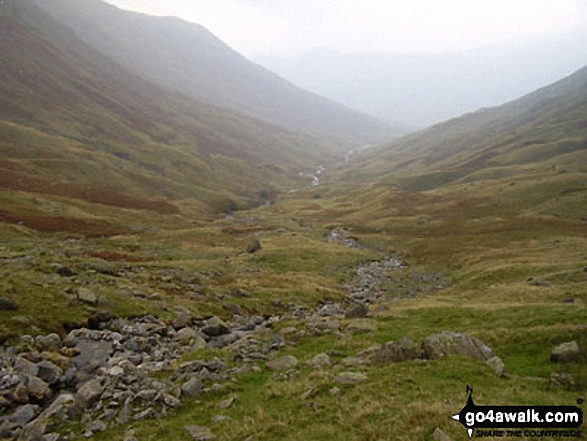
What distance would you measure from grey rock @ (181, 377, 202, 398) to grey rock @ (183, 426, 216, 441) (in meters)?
2.82

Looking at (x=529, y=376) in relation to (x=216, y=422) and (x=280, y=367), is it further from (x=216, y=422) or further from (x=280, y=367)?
(x=216, y=422)

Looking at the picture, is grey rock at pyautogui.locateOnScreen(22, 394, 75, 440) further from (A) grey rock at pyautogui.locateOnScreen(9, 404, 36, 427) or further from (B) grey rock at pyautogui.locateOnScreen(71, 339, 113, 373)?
(B) grey rock at pyautogui.locateOnScreen(71, 339, 113, 373)

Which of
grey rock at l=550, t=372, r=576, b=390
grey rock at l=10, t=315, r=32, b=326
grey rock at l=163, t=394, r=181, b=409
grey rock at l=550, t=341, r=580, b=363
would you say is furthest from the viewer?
grey rock at l=10, t=315, r=32, b=326

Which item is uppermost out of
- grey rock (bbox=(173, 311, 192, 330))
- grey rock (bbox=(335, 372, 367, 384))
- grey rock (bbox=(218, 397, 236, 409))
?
grey rock (bbox=(335, 372, 367, 384))

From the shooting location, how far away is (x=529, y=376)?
17641 mm

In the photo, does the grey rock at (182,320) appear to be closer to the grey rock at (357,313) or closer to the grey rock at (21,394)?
the grey rock at (21,394)

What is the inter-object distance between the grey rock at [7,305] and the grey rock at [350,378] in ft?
62.9

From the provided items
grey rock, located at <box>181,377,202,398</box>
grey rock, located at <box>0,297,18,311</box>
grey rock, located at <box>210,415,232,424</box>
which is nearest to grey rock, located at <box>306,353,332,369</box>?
grey rock, located at <box>181,377,202,398</box>

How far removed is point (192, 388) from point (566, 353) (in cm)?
1652

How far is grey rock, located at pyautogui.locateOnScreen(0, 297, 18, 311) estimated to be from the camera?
2350 cm

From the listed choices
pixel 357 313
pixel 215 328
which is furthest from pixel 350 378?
pixel 357 313

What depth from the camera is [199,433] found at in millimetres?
14062

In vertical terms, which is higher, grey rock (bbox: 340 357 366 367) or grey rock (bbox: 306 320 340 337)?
grey rock (bbox: 340 357 366 367)

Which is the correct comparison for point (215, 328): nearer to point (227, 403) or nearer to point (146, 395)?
point (146, 395)
